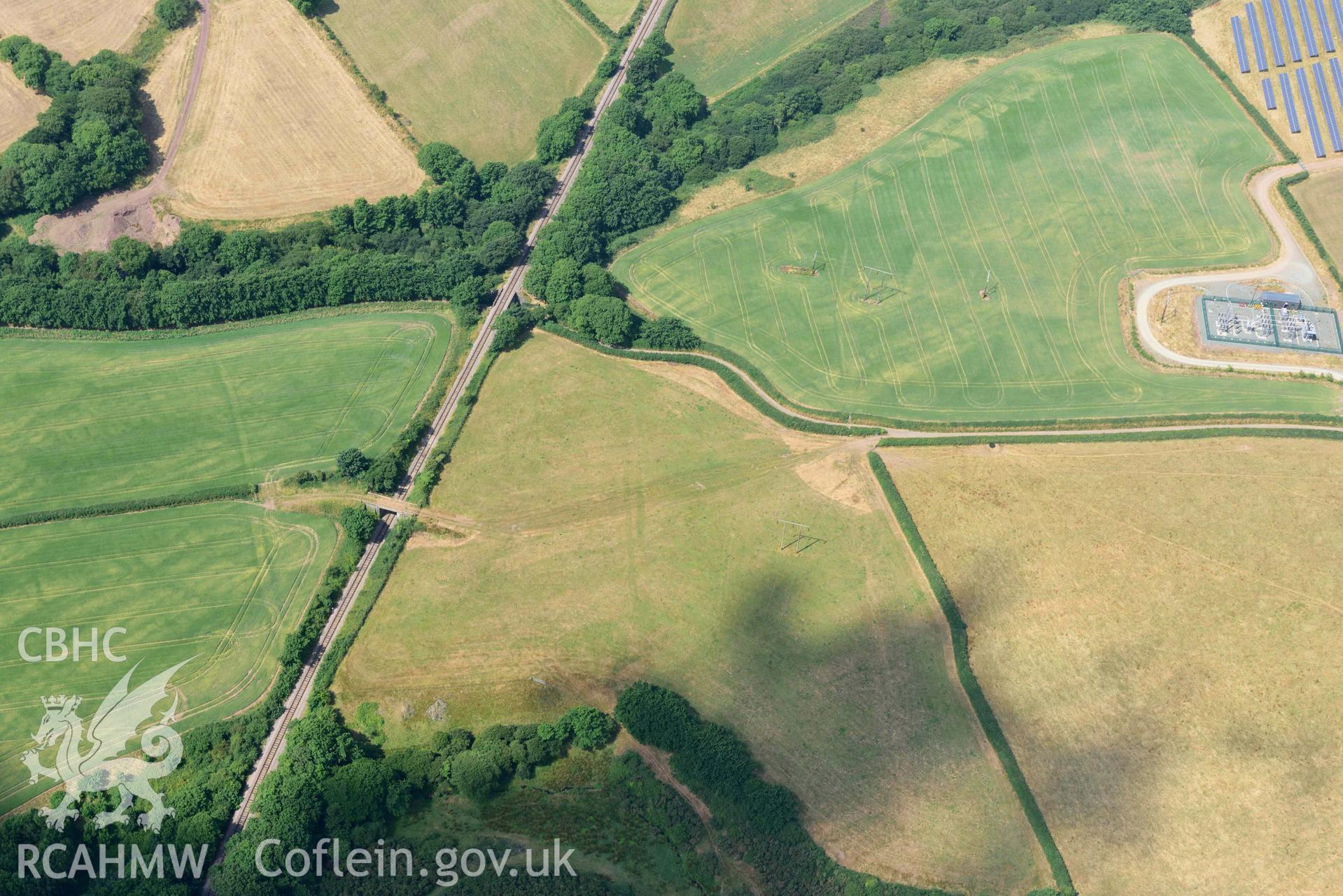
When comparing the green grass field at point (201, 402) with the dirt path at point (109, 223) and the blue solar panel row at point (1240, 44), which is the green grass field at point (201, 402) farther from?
the blue solar panel row at point (1240, 44)

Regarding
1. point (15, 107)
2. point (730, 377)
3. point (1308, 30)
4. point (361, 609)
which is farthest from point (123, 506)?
point (1308, 30)

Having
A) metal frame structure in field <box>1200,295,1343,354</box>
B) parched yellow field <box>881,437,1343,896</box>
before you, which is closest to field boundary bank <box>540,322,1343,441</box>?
parched yellow field <box>881,437,1343,896</box>

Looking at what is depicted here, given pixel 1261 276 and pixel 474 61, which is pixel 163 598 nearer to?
pixel 474 61

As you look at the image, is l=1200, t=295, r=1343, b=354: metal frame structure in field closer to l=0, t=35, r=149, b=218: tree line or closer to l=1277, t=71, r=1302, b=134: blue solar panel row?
l=1277, t=71, r=1302, b=134: blue solar panel row

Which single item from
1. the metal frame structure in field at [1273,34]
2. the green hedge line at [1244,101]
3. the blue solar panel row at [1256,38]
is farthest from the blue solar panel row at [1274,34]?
the green hedge line at [1244,101]

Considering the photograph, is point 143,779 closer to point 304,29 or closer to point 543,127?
point 543,127
